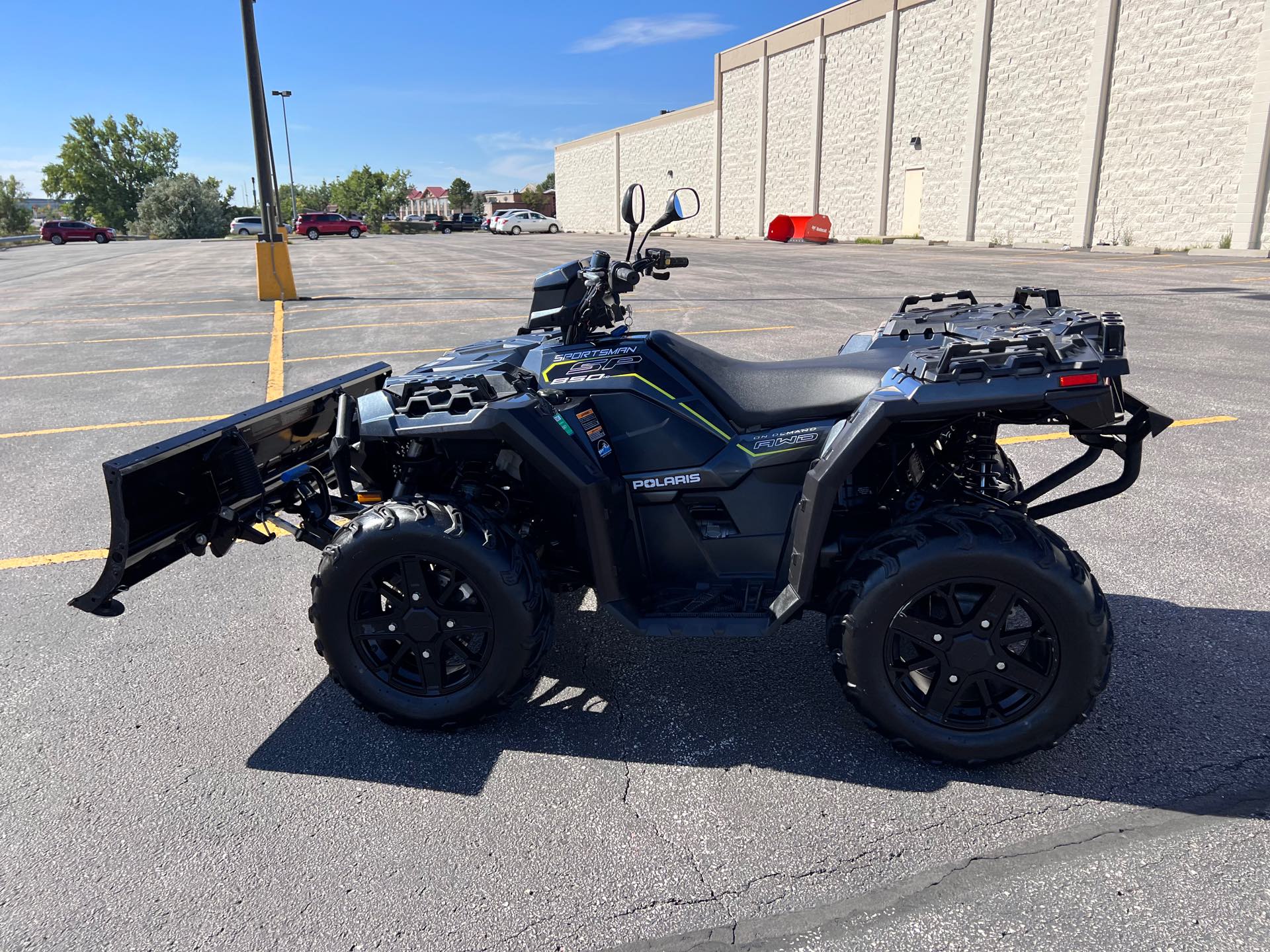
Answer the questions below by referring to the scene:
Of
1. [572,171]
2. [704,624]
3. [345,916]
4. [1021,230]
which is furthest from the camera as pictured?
[572,171]

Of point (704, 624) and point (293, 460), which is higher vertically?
point (293, 460)

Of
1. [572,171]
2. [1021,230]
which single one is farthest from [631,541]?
[572,171]

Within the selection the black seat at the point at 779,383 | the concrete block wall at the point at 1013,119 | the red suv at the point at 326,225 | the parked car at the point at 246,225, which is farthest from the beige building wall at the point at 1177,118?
the parked car at the point at 246,225

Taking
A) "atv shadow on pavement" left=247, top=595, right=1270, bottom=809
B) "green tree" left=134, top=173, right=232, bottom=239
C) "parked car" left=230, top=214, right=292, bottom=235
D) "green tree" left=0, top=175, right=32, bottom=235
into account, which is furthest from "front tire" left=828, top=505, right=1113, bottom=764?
"green tree" left=0, top=175, right=32, bottom=235

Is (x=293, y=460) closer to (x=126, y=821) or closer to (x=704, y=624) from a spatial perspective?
(x=126, y=821)

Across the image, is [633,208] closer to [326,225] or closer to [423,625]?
[423,625]

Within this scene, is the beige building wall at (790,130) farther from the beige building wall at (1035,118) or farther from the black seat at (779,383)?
the black seat at (779,383)

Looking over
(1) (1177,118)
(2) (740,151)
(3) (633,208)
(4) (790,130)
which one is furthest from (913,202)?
(3) (633,208)

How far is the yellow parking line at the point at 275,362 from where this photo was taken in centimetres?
820

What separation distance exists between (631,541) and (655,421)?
1.42 ft

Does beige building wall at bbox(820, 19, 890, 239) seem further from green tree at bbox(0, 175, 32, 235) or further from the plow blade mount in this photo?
green tree at bbox(0, 175, 32, 235)

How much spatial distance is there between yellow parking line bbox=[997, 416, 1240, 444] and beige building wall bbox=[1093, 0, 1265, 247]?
69.2ft

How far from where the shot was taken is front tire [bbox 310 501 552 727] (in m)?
2.87

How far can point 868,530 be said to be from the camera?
10.2 feet
